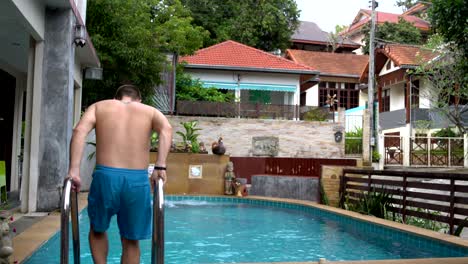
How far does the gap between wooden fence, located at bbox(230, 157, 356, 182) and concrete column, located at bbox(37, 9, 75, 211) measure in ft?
40.2

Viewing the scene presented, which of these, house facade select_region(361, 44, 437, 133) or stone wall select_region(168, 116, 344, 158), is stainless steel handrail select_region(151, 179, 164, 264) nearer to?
stone wall select_region(168, 116, 344, 158)

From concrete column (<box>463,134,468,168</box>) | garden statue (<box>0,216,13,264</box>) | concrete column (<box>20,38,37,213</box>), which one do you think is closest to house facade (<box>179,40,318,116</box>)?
concrete column (<box>463,134,468,168</box>)

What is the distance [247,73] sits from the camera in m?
27.1

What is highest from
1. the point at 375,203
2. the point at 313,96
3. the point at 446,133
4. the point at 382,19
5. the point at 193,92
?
the point at 382,19

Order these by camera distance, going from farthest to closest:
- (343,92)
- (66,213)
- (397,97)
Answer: (343,92), (397,97), (66,213)

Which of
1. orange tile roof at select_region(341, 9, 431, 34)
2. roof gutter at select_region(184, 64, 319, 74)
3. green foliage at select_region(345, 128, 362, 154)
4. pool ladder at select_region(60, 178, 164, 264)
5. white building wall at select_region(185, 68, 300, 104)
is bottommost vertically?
pool ladder at select_region(60, 178, 164, 264)

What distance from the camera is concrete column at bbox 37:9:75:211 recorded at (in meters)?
8.36

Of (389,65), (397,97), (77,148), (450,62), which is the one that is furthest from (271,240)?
(397,97)

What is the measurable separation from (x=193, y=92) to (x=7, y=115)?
12137mm

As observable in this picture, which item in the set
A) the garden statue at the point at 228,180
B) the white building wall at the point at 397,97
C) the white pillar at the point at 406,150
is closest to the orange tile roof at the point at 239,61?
the white pillar at the point at 406,150

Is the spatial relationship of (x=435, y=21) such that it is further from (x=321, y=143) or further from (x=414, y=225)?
(x=321, y=143)

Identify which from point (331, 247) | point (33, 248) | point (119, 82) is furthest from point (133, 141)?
point (119, 82)

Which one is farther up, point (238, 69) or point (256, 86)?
point (238, 69)

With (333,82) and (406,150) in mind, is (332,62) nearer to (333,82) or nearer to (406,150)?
(333,82)
